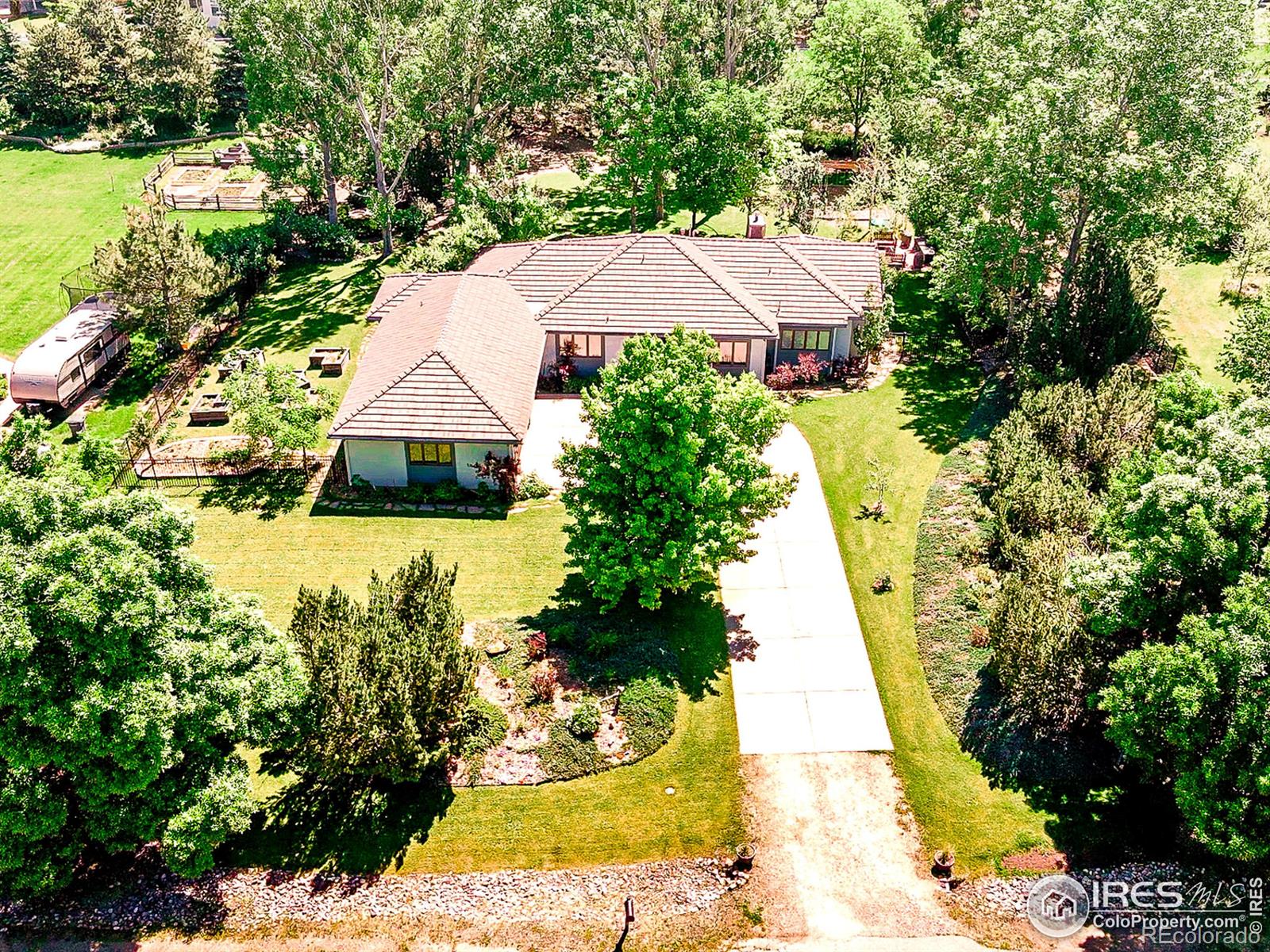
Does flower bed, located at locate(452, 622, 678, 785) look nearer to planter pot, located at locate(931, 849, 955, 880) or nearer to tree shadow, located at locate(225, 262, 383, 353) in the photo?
planter pot, located at locate(931, 849, 955, 880)

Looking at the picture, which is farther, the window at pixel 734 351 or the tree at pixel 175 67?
the tree at pixel 175 67

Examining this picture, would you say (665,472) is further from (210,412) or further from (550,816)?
(210,412)

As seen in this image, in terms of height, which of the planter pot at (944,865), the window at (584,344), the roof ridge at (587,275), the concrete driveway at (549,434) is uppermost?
Result: the roof ridge at (587,275)

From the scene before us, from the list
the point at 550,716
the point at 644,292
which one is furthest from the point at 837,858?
the point at 644,292

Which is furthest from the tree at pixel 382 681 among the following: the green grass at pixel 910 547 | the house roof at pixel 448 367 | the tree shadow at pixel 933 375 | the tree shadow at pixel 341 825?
the tree shadow at pixel 933 375

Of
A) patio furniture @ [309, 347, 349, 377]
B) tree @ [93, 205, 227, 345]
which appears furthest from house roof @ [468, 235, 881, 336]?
tree @ [93, 205, 227, 345]

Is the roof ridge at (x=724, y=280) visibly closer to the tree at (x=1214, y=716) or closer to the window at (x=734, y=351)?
the window at (x=734, y=351)
